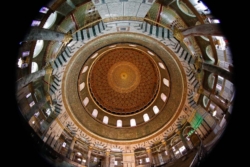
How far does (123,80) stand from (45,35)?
17.2m

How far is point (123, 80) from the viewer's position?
2911cm

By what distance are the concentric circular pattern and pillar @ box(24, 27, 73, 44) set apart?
36.0 ft

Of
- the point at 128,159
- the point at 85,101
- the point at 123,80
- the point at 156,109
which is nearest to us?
the point at 128,159

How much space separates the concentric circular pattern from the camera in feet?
88.3

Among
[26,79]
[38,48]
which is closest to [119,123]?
[38,48]

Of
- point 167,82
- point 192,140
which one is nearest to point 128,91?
point 167,82

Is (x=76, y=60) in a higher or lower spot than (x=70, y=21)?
higher

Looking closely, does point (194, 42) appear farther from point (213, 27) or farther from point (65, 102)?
point (65, 102)

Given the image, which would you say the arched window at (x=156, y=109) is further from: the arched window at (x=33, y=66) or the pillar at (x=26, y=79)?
the arched window at (x=33, y=66)

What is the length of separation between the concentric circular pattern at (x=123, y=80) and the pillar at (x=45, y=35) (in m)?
11.0

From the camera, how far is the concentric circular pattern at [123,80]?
26.9 m

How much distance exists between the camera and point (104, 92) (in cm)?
2838

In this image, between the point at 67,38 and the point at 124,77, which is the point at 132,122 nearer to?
the point at 124,77

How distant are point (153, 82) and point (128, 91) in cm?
366
